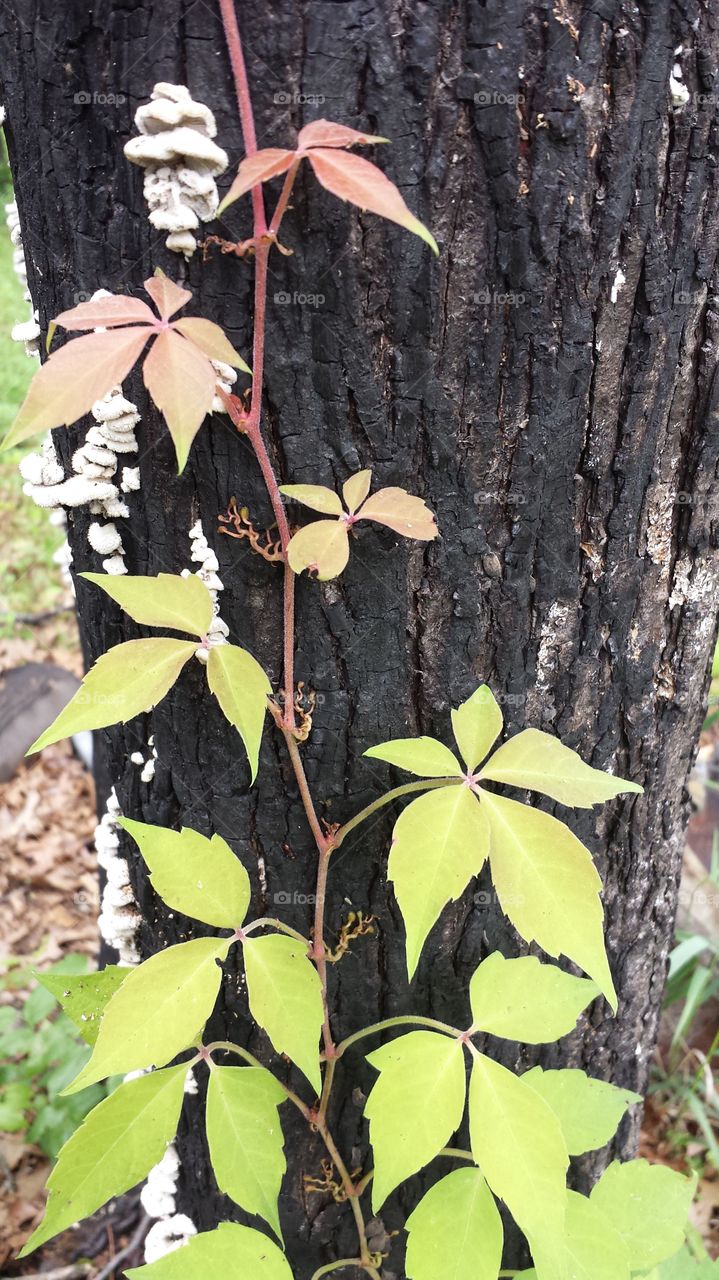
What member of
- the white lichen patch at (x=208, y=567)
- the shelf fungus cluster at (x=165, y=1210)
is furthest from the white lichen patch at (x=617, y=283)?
the shelf fungus cluster at (x=165, y=1210)

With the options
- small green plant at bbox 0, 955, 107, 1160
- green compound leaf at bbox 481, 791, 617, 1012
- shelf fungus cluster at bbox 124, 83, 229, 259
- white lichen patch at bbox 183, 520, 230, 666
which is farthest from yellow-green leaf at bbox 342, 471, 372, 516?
small green plant at bbox 0, 955, 107, 1160

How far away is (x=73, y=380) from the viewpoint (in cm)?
74

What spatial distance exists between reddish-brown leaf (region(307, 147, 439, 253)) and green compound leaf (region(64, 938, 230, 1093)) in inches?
30.7

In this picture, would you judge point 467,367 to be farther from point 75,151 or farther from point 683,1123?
point 683,1123

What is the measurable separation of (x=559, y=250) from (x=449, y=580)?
0.40 meters

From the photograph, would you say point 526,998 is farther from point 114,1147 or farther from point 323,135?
point 323,135

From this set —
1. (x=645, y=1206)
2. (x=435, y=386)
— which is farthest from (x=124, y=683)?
(x=645, y=1206)

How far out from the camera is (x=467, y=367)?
966 mm

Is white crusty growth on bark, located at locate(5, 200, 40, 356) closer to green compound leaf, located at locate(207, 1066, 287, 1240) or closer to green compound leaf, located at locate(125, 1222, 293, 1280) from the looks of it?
green compound leaf, located at locate(207, 1066, 287, 1240)

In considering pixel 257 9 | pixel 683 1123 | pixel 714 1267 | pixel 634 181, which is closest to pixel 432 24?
pixel 257 9

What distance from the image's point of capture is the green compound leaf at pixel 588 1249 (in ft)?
3.36

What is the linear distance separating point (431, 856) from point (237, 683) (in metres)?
0.29

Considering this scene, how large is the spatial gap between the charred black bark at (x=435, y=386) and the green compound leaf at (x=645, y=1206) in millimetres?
329

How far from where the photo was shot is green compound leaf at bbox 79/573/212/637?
37.0 inches
